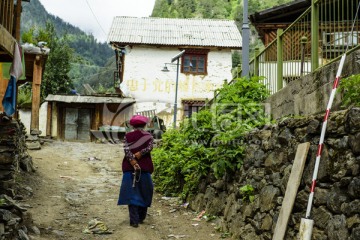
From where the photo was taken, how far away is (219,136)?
22.0 ft

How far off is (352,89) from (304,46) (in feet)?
7.36

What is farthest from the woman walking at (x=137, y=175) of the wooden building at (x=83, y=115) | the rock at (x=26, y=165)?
the wooden building at (x=83, y=115)

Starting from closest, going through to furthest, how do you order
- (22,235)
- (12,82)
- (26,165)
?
1. (22,235)
2. (12,82)
3. (26,165)

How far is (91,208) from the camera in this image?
7953 millimetres

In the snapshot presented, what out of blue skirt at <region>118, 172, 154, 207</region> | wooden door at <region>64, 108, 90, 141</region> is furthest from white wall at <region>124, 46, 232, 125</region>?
blue skirt at <region>118, 172, 154, 207</region>

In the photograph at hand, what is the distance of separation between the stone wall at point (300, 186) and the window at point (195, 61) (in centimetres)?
1686

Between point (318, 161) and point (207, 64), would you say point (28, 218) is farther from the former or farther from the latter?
point (207, 64)

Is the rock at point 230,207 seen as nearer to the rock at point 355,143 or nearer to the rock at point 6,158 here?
the rock at point 355,143

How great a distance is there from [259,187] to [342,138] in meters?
2.07

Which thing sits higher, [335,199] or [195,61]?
[195,61]

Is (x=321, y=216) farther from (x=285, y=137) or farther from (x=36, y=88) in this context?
(x=36, y=88)

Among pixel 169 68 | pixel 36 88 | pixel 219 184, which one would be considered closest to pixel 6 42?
pixel 219 184

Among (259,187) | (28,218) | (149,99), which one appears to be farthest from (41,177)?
(149,99)

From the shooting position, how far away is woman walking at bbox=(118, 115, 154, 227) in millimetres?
6430
